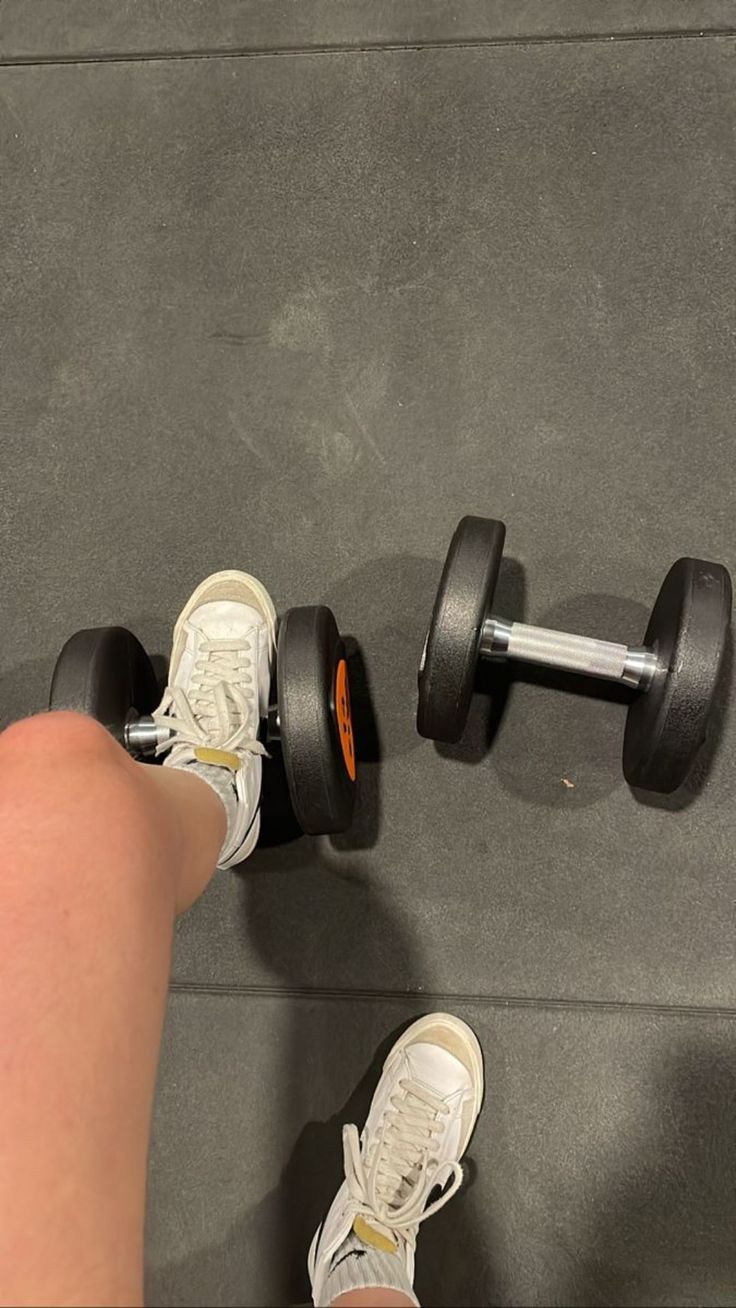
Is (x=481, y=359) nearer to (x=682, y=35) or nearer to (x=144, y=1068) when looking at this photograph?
(x=682, y=35)

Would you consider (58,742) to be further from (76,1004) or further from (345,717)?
(345,717)

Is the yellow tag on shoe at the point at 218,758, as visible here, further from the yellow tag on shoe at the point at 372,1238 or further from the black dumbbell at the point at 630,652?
the yellow tag on shoe at the point at 372,1238

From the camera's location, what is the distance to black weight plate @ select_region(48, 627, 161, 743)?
898 mm

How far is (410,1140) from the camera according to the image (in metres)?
0.95

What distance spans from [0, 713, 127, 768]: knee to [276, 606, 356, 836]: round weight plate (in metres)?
0.21

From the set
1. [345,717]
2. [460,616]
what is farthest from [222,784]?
[460,616]

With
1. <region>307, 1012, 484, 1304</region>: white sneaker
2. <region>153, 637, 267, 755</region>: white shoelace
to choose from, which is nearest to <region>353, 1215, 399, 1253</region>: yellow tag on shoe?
<region>307, 1012, 484, 1304</region>: white sneaker

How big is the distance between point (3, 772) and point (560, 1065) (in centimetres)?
68

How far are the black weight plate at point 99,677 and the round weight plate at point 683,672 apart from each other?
54 centimetres

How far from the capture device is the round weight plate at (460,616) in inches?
33.2

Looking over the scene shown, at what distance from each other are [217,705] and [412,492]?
1.22 feet

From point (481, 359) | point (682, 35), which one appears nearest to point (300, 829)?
point (481, 359)

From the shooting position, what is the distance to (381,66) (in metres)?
1.23

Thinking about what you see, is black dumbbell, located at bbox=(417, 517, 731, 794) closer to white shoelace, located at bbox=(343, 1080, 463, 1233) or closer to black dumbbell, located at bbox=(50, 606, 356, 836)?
black dumbbell, located at bbox=(50, 606, 356, 836)
